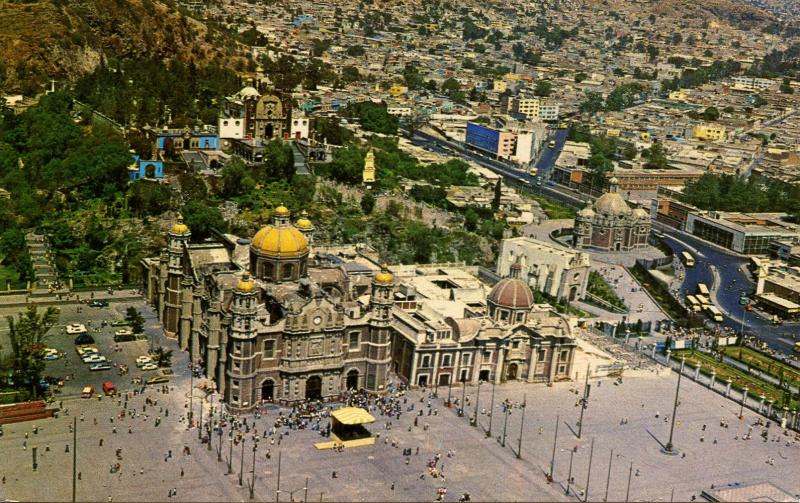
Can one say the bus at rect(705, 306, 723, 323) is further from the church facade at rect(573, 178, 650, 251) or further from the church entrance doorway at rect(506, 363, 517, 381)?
the church entrance doorway at rect(506, 363, 517, 381)

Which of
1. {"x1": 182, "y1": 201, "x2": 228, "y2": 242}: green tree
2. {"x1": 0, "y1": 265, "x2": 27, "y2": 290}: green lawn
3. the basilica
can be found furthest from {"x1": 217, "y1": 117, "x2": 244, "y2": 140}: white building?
the basilica

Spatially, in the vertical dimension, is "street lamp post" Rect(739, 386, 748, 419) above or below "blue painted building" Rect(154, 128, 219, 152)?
below

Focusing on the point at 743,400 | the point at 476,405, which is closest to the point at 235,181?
the point at 476,405

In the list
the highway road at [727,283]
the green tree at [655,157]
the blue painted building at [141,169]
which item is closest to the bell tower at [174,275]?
the blue painted building at [141,169]

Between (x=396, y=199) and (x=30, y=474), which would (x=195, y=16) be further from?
Result: (x=30, y=474)

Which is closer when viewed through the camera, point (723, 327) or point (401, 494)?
point (401, 494)

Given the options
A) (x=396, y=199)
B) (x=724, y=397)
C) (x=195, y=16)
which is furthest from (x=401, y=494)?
(x=195, y=16)
